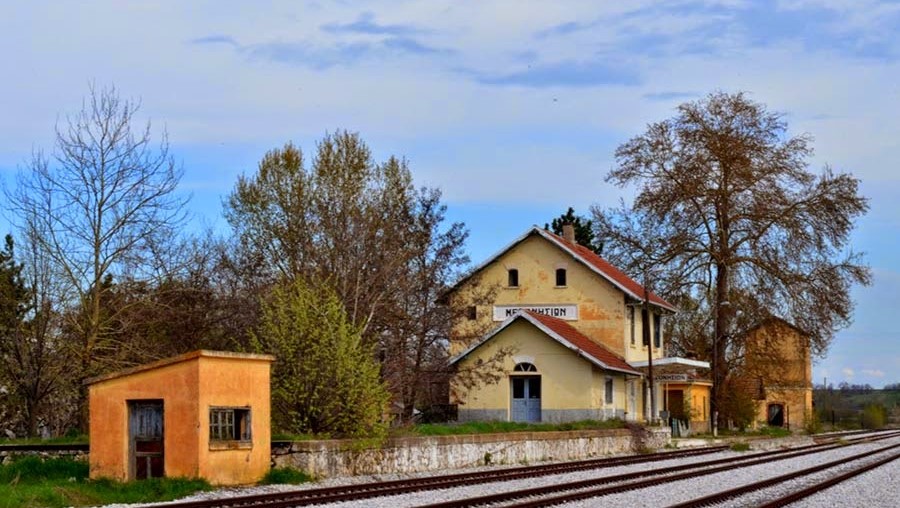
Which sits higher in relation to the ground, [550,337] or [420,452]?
[550,337]

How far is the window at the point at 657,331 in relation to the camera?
53.5 meters

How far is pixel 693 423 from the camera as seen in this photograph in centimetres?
5906

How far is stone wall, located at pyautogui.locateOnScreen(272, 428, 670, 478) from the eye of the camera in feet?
77.1

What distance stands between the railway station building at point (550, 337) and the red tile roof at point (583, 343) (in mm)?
79

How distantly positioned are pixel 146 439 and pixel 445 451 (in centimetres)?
869

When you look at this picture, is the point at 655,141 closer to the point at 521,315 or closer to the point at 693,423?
the point at 693,423

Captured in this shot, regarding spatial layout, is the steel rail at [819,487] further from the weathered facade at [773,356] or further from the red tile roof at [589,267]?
the weathered facade at [773,356]

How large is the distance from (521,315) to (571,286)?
17.8ft

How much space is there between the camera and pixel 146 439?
21.3 m

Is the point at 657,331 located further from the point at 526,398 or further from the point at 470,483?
the point at 470,483

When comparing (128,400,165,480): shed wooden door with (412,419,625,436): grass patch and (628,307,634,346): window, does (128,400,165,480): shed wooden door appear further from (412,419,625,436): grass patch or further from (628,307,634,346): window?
(628,307,634,346): window

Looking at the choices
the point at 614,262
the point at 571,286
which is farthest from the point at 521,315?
the point at 614,262

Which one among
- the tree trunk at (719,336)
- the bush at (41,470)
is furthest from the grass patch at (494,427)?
the tree trunk at (719,336)

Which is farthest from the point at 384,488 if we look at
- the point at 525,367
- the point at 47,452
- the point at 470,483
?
the point at 525,367
